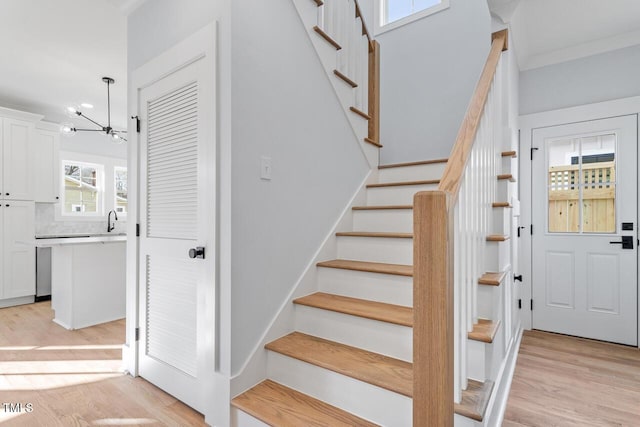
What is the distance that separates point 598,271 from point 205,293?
11.4ft

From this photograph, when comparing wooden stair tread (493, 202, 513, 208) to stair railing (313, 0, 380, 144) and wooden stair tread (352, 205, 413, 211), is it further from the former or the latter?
stair railing (313, 0, 380, 144)

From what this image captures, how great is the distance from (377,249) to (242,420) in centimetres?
127

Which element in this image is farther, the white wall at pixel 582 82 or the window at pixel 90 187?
the window at pixel 90 187

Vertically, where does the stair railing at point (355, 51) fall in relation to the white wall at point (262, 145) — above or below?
above

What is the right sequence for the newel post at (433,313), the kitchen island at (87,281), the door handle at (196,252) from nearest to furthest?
the newel post at (433,313)
the door handle at (196,252)
the kitchen island at (87,281)

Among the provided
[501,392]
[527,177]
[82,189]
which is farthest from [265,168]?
[82,189]

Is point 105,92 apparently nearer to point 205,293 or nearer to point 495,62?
point 205,293

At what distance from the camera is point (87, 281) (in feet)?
10.8

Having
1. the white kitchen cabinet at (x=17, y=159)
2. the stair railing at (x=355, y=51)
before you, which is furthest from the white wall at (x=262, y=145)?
the white kitchen cabinet at (x=17, y=159)

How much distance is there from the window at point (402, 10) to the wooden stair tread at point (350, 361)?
366 cm

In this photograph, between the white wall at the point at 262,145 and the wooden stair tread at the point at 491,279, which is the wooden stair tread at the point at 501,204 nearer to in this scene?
the wooden stair tread at the point at 491,279

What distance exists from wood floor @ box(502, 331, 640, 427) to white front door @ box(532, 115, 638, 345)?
27cm

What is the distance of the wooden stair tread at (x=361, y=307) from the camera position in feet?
5.43

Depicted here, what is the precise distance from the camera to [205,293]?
68.3 inches
